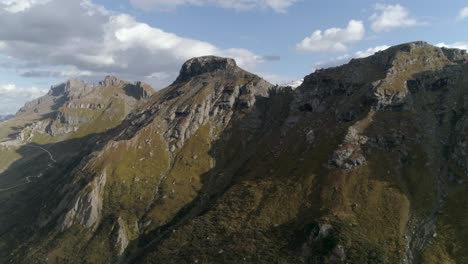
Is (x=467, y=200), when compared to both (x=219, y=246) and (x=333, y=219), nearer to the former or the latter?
(x=333, y=219)

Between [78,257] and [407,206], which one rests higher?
[407,206]

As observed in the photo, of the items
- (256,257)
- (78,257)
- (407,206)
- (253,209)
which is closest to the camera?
(256,257)

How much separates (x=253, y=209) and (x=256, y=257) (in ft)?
105

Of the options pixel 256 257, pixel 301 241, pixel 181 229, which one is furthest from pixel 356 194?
pixel 181 229

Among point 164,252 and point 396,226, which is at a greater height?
point 396,226

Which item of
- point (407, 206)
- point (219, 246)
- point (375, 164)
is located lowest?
point (219, 246)

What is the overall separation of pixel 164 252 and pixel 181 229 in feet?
51.8

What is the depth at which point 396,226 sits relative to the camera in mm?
157000

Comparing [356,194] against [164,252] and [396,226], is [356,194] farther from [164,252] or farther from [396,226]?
[164,252]

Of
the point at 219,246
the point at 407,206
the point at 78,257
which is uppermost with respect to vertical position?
the point at 407,206

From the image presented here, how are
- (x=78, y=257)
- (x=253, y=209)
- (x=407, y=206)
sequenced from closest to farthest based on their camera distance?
(x=407, y=206), (x=253, y=209), (x=78, y=257)

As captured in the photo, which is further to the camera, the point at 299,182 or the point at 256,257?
the point at 299,182

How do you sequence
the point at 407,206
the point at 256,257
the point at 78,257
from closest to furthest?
the point at 256,257
the point at 407,206
the point at 78,257

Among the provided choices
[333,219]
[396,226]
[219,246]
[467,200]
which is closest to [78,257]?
[219,246]
